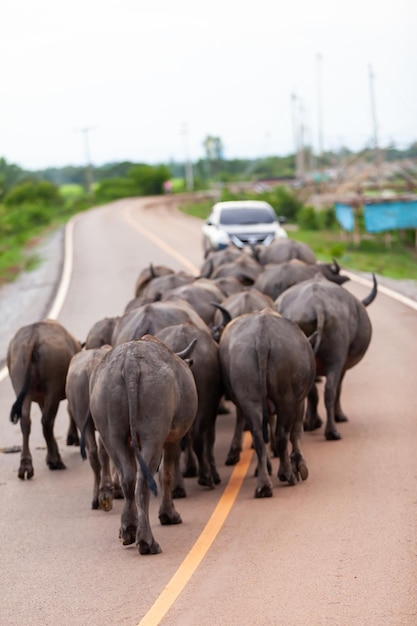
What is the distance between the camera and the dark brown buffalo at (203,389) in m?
11.3

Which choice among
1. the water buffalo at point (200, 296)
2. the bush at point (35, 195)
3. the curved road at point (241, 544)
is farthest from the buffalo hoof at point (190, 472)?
the bush at point (35, 195)

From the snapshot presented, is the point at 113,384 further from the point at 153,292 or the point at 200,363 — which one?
the point at 153,292

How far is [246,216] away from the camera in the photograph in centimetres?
3359

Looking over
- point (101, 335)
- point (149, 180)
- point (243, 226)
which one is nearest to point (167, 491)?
point (101, 335)

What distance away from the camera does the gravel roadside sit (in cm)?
2469

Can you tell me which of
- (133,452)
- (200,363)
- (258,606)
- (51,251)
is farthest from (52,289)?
(258,606)

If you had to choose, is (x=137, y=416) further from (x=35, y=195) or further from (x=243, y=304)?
(x=35, y=195)

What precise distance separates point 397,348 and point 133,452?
32.9ft

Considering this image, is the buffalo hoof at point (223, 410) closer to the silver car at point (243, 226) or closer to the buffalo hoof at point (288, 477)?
the buffalo hoof at point (288, 477)

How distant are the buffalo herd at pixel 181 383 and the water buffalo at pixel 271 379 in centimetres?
1

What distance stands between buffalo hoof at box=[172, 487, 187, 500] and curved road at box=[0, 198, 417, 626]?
100mm

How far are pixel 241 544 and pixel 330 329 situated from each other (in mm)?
4615

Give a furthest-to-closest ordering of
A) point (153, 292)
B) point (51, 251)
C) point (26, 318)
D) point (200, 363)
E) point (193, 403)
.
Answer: point (51, 251), point (26, 318), point (153, 292), point (200, 363), point (193, 403)

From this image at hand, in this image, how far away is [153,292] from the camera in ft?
53.9
